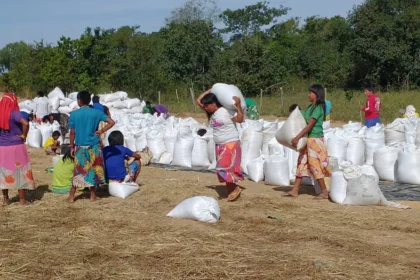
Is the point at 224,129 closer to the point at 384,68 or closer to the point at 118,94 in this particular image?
the point at 118,94

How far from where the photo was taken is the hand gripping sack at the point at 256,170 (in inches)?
324

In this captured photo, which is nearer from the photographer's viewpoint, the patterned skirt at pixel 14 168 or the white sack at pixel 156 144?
the patterned skirt at pixel 14 168

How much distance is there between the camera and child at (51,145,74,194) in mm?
7305

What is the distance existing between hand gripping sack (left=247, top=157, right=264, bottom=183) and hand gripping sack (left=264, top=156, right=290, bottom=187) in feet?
0.97

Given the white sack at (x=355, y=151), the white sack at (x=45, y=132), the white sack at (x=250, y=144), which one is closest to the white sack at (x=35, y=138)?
the white sack at (x=45, y=132)

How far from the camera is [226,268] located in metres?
4.25

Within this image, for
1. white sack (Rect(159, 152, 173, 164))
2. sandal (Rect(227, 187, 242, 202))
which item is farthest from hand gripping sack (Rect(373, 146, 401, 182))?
white sack (Rect(159, 152, 173, 164))

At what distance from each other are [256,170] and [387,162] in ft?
5.51

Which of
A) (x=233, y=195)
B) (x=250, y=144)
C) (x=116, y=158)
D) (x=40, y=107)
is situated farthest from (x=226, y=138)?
(x=40, y=107)

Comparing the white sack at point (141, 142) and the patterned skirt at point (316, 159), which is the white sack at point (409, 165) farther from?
the white sack at point (141, 142)

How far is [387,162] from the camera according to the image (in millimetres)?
7992

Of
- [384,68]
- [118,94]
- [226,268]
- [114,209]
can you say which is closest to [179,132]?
[114,209]

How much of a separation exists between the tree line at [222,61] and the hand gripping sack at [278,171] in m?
18.4

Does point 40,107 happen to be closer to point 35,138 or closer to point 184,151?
point 35,138
